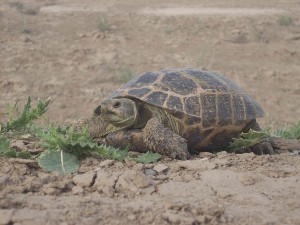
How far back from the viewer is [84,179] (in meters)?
2.86

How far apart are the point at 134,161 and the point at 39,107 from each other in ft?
3.08

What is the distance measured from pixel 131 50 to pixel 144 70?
1300 millimetres

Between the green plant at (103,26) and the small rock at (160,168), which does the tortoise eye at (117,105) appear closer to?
the small rock at (160,168)

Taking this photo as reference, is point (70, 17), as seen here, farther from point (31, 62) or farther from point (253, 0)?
point (253, 0)

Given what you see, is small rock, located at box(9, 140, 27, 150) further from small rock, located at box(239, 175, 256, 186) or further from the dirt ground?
small rock, located at box(239, 175, 256, 186)

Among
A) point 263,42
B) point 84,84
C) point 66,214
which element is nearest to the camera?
point 66,214

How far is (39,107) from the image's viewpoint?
3734 millimetres

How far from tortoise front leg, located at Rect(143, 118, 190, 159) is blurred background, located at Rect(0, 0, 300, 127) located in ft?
16.0

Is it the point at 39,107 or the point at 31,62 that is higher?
the point at 39,107

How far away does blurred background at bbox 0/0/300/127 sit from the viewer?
32.3 feet

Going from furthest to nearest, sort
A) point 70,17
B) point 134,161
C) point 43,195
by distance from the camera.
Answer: point 70,17 < point 134,161 < point 43,195

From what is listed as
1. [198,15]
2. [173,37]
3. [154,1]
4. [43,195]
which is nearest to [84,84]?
[173,37]

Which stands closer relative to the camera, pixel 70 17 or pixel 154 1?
pixel 70 17

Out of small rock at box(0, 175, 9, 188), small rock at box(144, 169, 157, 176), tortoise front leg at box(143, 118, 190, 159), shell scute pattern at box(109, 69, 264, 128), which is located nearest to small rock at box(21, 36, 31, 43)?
shell scute pattern at box(109, 69, 264, 128)
